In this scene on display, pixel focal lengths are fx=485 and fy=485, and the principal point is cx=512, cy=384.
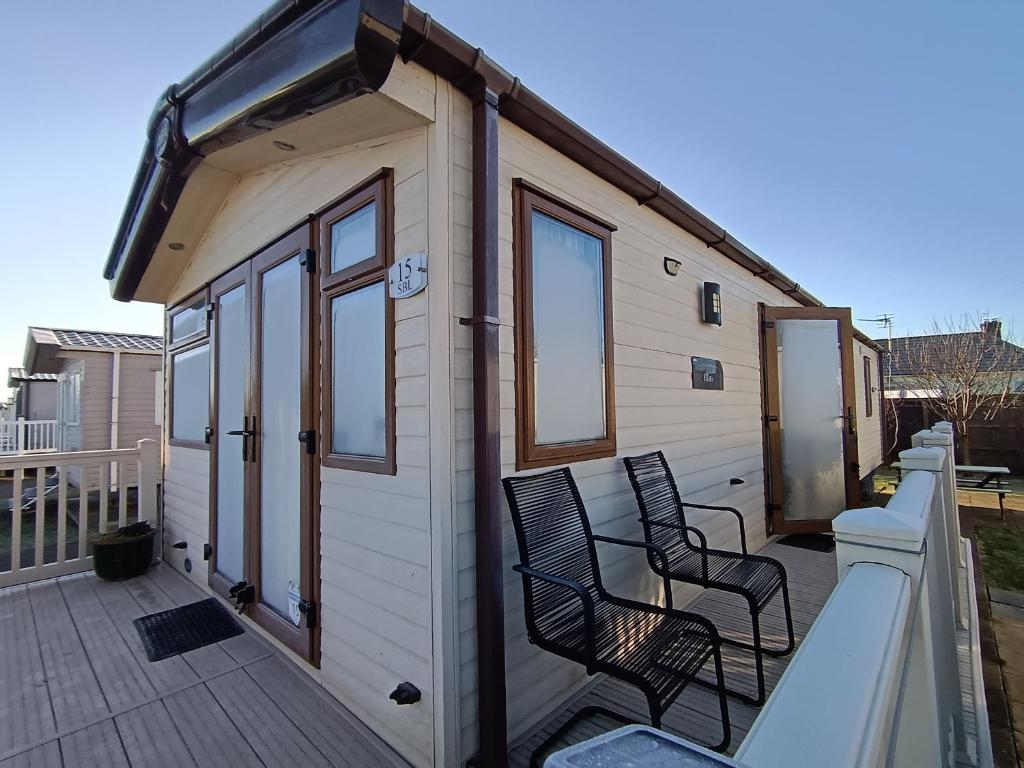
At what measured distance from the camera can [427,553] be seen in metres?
1.85

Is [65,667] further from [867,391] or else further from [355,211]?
[867,391]

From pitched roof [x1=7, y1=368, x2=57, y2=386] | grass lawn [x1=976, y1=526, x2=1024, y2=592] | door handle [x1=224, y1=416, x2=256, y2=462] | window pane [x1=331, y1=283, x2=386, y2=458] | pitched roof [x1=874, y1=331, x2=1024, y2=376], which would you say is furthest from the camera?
pitched roof [x1=874, y1=331, x2=1024, y2=376]

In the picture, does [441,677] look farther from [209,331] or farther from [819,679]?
→ [209,331]

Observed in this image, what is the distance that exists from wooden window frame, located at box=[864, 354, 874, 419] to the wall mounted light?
316 inches

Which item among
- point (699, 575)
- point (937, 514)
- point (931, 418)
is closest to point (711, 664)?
point (699, 575)

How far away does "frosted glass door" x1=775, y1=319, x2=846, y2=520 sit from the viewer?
4980 millimetres

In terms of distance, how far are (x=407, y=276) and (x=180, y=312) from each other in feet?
11.9

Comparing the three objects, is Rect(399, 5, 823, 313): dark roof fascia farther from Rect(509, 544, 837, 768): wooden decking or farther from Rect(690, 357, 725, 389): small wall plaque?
Rect(509, 544, 837, 768): wooden decking

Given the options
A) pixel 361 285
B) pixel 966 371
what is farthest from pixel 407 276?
pixel 966 371

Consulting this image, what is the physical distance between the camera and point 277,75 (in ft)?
5.72

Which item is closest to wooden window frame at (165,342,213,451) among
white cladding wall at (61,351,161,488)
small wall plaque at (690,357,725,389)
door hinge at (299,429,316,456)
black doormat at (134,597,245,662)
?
black doormat at (134,597,245,662)

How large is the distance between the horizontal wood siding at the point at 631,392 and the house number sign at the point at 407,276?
0.14 m

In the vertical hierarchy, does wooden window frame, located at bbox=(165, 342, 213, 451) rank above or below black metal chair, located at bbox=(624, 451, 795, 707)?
above

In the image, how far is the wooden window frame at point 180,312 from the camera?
3.84 metres
